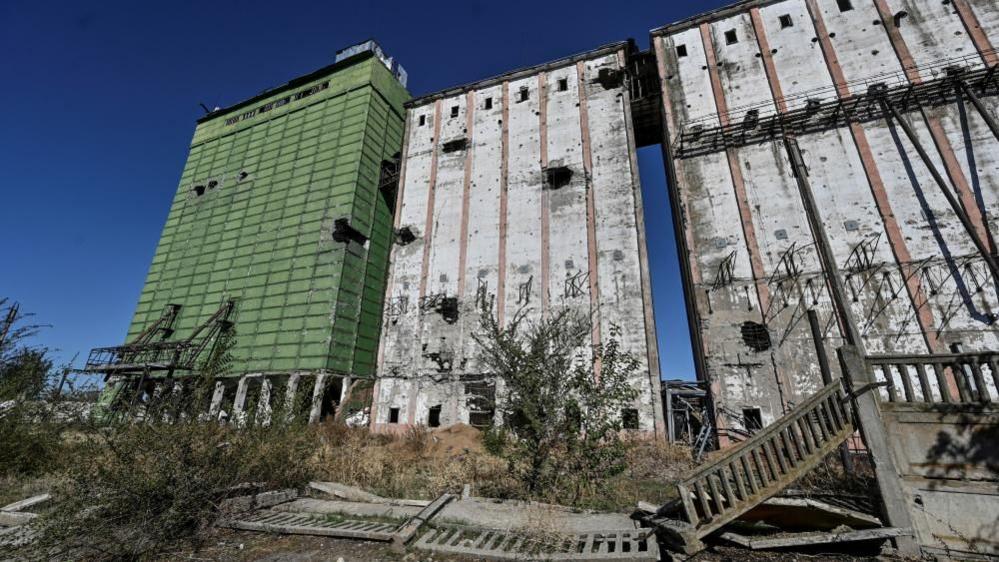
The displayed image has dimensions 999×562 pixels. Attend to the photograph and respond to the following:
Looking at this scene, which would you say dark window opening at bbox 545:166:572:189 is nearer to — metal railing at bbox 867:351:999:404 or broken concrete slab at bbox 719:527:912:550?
metal railing at bbox 867:351:999:404

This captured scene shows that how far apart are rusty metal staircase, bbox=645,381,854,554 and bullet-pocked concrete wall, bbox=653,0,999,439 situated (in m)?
9.47

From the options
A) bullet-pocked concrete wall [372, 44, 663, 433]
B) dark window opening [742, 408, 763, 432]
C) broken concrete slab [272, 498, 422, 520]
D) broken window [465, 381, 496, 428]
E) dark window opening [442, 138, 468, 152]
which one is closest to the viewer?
broken concrete slab [272, 498, 422, 520]

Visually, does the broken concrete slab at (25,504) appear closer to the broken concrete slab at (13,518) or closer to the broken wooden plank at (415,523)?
the broken concrete slab at (13,518)

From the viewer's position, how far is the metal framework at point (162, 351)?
2141cm

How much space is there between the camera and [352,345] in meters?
21.2

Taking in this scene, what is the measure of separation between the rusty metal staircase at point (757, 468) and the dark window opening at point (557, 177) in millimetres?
16495

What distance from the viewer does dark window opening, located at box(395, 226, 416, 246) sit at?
76.3 feet

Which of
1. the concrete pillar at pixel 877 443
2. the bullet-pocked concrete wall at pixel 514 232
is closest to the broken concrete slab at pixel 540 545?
the concrete pillar at pixel 877 443

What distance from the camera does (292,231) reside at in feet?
78.4

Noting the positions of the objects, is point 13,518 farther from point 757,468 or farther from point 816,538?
point 816,538

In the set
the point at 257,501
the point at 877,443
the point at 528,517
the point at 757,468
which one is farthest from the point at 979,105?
the point at 257,501

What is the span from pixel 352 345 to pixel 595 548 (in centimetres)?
1822

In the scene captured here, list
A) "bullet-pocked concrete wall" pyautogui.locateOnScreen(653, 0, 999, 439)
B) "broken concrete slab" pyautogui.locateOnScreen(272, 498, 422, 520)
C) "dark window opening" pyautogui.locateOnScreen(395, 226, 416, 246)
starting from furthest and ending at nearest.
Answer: "dark window opening" pyautogui.locateOnScreen(395, 226, 416, 246), "bullet-pocked concrete wall" pyautogui.locateOnScreen(653, 0, 999, 439), "broken concrete slab" pyautogui.locateOnScreen(272, 498, 422, 520)

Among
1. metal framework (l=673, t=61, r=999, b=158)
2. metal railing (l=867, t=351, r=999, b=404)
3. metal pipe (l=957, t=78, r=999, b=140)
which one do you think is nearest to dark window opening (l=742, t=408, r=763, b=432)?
metal railing (l=867, t=351, r=999, b=404)
